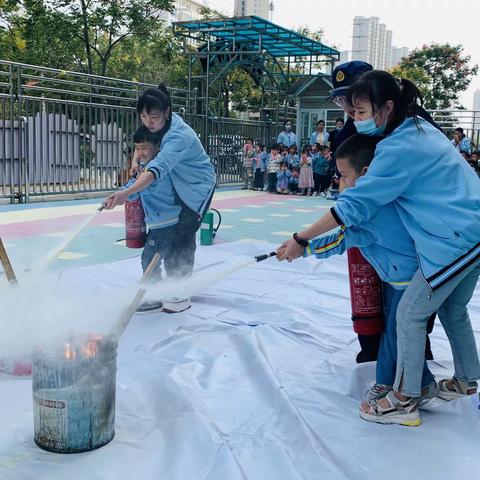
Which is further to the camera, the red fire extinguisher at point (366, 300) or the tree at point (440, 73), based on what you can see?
the tree at point (440, 73)

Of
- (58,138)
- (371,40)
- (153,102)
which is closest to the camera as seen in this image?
(153,102)

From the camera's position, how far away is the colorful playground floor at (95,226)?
6359mm

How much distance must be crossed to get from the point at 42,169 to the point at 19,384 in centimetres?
884

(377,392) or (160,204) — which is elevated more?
(160,204)

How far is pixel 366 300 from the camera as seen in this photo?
3062mm

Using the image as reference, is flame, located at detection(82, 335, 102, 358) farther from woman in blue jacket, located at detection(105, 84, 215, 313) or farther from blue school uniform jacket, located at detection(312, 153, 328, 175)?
blue school uniform jacket, located at detection(312, 153, 328, 175)

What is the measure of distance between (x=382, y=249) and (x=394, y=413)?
0.77 m

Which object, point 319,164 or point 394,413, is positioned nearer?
point 394,413

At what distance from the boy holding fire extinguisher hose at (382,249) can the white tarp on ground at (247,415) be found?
0.22 m

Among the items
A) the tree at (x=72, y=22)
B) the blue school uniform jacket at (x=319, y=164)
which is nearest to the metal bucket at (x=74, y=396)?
the blue school uniform jacket at (x=319, y=164)

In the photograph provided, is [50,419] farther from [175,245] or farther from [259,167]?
[259,167]

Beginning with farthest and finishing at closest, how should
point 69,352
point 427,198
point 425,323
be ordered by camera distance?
1. point 425,323
2. point 427,198
3. point 69,352

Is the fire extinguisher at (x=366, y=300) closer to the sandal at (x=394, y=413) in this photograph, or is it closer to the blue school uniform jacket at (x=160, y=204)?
the sandal at (x=394, y=413)

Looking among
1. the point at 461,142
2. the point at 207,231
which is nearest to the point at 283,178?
the point at 461,142
